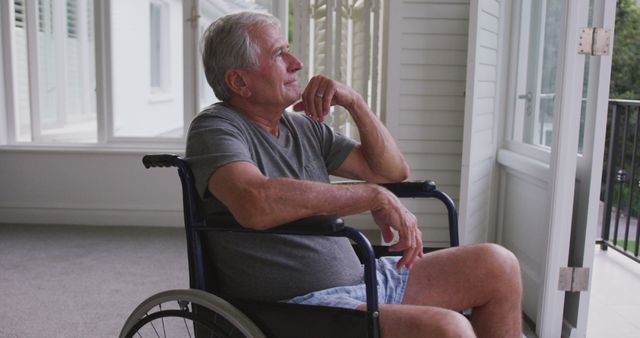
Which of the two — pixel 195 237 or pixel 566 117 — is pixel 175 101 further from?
pixel 195 237

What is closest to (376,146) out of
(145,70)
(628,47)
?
(145,70)

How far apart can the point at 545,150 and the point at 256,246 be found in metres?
1.67

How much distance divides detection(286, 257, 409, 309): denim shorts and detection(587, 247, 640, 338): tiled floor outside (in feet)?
4.28

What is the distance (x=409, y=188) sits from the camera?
1569 mm

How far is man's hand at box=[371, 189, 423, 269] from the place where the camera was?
1304 millimetres

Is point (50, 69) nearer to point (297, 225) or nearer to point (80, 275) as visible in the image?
point (80, 275)

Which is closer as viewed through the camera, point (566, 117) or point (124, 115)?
point (566, 117)

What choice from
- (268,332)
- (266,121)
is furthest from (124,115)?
(268,332)

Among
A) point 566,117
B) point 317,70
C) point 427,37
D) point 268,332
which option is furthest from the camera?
point 317,70

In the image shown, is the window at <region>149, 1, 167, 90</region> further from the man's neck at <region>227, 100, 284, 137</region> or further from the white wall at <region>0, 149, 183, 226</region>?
the man's neck at <region>227, 100, 284, 137</region>

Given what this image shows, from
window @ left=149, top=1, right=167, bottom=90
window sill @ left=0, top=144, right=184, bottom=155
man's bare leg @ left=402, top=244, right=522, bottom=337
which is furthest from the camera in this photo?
window @ left=149, top=1, right=167, bottom=90

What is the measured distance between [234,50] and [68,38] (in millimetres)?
3447

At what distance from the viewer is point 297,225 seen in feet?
3.96

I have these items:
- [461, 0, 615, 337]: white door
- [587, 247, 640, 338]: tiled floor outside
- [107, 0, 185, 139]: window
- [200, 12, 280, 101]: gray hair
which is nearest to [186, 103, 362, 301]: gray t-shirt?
[200, 12, 280, 101]: gray hair
